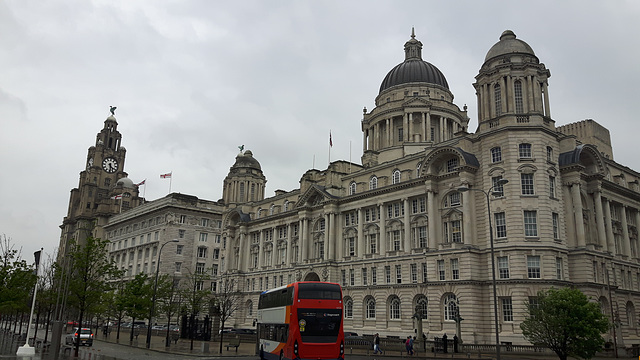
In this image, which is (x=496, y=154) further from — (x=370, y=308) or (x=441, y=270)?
(x=370, y=308)

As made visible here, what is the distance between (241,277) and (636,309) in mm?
59346

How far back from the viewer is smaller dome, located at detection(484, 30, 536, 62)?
56844mm

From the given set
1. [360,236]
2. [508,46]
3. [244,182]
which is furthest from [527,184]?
[244,182]

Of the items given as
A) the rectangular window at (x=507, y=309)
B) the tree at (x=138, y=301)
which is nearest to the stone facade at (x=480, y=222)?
the rectangular window at (x=507, y=309)

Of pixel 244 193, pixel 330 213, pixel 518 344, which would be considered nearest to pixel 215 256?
pixel 244 193

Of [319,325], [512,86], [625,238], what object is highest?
[512,86]

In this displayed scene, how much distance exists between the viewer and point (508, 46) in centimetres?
5716

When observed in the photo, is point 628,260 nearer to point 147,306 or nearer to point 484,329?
point 484,329

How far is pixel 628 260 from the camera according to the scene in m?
60.5

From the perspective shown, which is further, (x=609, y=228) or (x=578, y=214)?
(x=609, y=228)

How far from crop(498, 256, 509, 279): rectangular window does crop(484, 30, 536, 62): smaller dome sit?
23110 millimetres

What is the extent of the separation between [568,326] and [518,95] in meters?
29.7

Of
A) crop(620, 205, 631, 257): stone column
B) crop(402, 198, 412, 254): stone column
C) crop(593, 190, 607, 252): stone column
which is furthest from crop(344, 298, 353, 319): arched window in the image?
crop(620, 205, 631, 257): stone column

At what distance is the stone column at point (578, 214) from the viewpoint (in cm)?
5231
